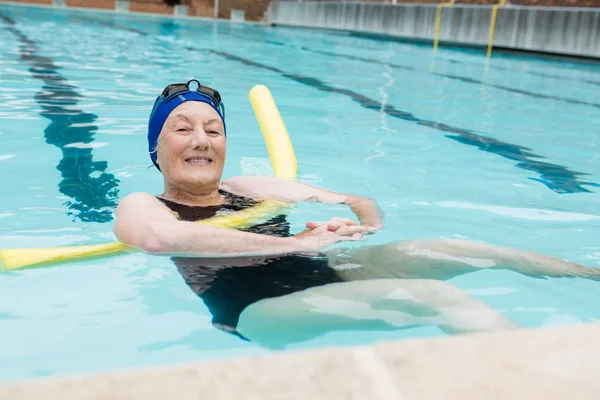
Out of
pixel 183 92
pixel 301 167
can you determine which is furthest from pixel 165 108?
pixel 301 167

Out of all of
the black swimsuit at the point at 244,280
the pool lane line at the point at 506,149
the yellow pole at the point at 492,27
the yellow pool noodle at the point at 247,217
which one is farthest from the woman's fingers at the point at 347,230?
the yellow pole at the point at 492,27

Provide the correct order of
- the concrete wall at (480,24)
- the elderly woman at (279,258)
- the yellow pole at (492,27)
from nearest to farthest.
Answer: the elderly woman at (279,258) → the concrete wall at (480,24) → the yellow pole at (492,27)

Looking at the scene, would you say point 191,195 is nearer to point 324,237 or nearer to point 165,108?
point 165,108

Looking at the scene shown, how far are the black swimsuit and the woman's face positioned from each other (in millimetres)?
418

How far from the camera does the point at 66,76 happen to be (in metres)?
6.92

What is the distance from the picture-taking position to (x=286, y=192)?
2.89 m

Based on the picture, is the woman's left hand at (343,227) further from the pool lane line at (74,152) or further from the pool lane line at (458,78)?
the pool lane line at (458,78)

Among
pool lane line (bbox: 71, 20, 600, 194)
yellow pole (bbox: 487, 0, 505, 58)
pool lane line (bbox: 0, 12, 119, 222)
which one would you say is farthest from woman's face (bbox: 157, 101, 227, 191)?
yellow pole (bbox: 487, 0, 505, 58)

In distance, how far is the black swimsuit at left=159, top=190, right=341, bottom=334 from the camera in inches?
73.4

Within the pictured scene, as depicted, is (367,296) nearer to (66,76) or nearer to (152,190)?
(152,190)

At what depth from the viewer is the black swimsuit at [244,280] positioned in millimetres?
1865

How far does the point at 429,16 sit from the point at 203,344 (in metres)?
14.2

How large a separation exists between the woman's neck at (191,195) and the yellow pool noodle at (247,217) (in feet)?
0.43

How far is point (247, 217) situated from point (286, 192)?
1.15ft
